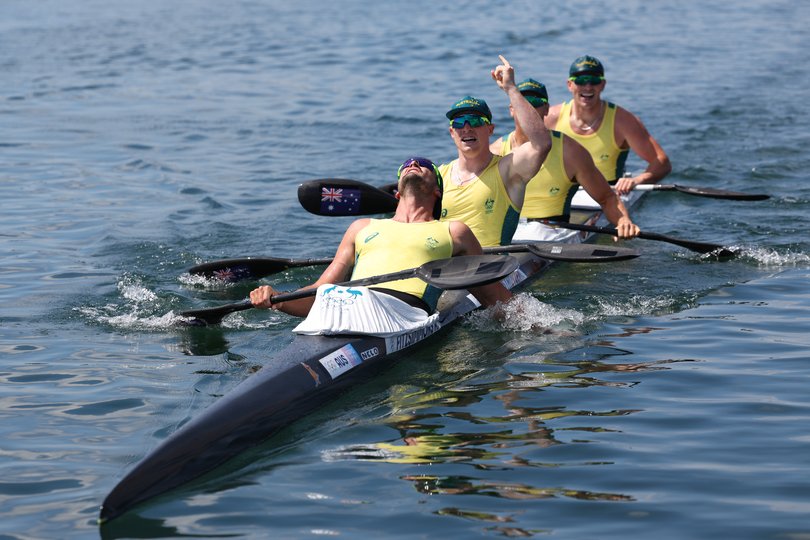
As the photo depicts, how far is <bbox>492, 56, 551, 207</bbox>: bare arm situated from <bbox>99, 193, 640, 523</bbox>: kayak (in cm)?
131

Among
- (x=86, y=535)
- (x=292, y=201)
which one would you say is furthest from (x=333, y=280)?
(x=292, y=201)

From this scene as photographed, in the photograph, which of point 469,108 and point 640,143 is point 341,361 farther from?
point 640,143

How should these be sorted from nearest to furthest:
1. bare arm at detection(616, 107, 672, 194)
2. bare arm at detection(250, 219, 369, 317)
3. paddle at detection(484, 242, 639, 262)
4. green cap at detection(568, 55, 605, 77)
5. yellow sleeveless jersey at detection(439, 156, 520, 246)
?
bare arm at detection(250, 219, 369, 317) < paddle at detection(484, 242, 639, 262) < yellow sleeveless jersey at detection(439, 156, 520, 246) < green cap at detection(568, 55, 605, 77) < bare arm at detection(616, 107, 672, 194)

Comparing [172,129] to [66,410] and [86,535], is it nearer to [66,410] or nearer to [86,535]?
[66,410]

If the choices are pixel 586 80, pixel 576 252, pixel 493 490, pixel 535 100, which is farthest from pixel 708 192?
pixel 493 490

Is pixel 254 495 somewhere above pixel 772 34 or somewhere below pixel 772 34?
below

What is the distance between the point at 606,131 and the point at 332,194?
4.07m

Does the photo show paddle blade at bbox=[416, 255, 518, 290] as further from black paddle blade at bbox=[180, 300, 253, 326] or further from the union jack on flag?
the union jack on flag

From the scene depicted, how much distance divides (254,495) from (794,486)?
107 inches

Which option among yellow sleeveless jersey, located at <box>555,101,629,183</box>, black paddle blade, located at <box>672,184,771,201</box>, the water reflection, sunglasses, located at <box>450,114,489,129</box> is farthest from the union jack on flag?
black paddle blade, located at <box>672,184,771,201</box>

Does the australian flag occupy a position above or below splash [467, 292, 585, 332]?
above

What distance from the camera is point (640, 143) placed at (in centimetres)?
1214

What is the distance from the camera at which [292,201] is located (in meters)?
13.5

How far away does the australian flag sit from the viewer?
9.23 meters
